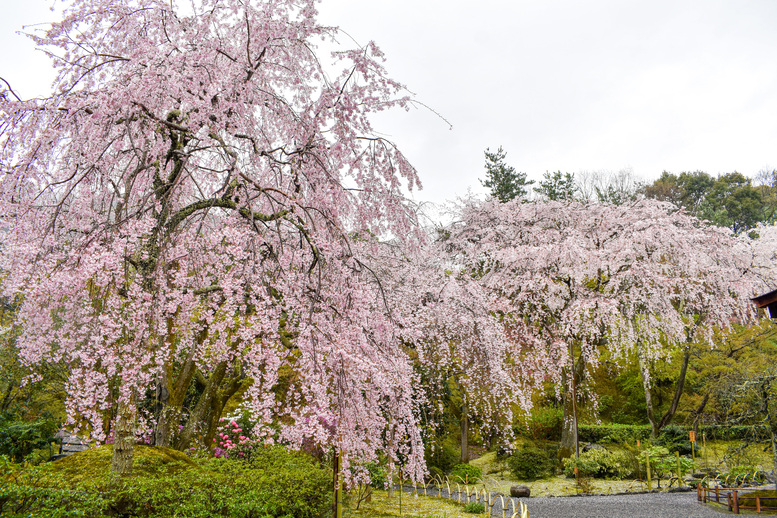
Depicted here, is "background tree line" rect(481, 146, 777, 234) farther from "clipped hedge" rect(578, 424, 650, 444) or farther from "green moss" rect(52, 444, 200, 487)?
"green moss" rect(52, 444, 200, 487)

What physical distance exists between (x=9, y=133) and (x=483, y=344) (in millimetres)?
7653

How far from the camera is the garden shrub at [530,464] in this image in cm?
1187

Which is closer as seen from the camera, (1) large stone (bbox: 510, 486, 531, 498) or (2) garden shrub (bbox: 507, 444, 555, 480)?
(1) large stone (bbox: 510, 486, 531, 498)

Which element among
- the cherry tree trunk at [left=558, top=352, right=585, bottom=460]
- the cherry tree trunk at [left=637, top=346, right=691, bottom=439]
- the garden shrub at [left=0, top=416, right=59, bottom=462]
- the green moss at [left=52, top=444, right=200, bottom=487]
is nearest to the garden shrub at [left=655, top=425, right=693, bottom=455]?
the cherry tree trunk at [left=637, top=346, right=691, bottom=439]

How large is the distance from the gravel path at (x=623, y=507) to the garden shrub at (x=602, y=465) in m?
1.62

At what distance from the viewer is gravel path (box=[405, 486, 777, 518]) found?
7.90m

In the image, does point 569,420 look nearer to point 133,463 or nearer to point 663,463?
point 663,463

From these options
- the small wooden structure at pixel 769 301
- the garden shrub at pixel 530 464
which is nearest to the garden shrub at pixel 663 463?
the garden shrub at pixel 530 464

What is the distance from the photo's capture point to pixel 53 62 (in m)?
4.02

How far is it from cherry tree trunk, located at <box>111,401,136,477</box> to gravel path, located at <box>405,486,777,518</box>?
21.6ft

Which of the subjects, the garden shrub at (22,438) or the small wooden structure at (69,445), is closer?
the garden shrub at (22,438)

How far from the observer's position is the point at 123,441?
4414 millimetres

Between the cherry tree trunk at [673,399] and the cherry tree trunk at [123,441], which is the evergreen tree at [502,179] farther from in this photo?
the cherry tree trunk at [123,441]

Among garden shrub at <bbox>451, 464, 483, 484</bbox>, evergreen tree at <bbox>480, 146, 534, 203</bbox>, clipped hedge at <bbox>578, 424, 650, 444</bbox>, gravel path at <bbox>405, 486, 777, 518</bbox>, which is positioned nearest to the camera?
gravel path at <bbox>405, 486, 777, 518</bbox>
